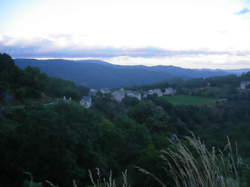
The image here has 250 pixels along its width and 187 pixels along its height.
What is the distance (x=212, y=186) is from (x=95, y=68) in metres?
98.6

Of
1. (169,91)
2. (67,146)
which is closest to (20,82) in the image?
(67,146)

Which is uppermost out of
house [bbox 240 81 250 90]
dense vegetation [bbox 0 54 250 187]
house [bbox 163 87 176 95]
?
dense vegetation [bbox 0 54 250 187]

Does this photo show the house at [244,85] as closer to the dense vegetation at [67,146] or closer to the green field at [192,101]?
the green field at [192,101]

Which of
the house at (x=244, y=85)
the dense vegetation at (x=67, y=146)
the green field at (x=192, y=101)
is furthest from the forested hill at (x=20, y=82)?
the house at (x=244, y=85)

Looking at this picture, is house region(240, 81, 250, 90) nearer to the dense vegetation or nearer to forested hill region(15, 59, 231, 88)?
forested hill region(15, 59, 231, 88)


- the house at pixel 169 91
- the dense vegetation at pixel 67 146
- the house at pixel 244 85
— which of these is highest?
the dense vegetation at pixel 67 146

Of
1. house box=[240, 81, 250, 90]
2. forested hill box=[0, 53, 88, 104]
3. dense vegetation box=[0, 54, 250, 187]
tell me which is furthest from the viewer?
house box=[240, 81, 250, 90]

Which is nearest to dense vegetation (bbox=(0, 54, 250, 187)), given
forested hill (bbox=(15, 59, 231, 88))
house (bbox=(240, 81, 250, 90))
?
house (bbox=(240, 81, 250, 90))

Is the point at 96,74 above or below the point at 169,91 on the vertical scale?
above

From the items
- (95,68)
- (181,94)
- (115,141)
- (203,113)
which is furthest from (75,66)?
(115,141)

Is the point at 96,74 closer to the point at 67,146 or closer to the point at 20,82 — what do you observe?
the point at 20,82

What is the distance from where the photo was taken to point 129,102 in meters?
39.8

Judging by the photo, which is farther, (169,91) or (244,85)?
(169,91)

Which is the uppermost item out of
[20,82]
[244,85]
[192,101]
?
[20,82]
